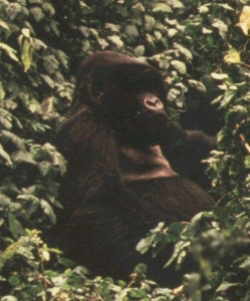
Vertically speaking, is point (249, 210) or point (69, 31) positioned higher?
point (249, 210)

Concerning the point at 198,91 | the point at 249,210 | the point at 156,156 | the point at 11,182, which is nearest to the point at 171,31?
the point at 198,91

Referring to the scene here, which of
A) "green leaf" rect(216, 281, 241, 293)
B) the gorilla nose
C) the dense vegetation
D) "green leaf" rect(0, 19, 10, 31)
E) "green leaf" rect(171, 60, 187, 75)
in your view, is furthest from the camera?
"green leaf" rect(171, 60, 187, 75)

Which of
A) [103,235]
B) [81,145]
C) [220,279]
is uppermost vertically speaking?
[220,279]

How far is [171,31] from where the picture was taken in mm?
5820

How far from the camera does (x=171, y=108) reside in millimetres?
5805

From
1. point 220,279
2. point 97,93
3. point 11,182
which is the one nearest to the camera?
point 220,279

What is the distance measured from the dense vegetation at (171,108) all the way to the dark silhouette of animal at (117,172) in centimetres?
15

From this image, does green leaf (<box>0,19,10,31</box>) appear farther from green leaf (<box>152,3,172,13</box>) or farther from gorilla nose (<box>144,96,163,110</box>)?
→ green leaf (<box>152,3,172,13</box>)

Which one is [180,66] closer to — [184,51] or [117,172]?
[184,51]

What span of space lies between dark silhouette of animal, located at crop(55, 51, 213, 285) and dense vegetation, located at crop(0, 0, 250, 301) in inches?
6.0

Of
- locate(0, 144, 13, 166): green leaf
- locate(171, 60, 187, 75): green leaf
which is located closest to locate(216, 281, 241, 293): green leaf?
locate(0, 144, 13, 166): green leaf

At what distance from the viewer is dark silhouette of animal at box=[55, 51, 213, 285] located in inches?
184

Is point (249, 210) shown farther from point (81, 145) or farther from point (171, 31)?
point (171, 31)

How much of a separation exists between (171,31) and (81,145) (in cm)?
143
